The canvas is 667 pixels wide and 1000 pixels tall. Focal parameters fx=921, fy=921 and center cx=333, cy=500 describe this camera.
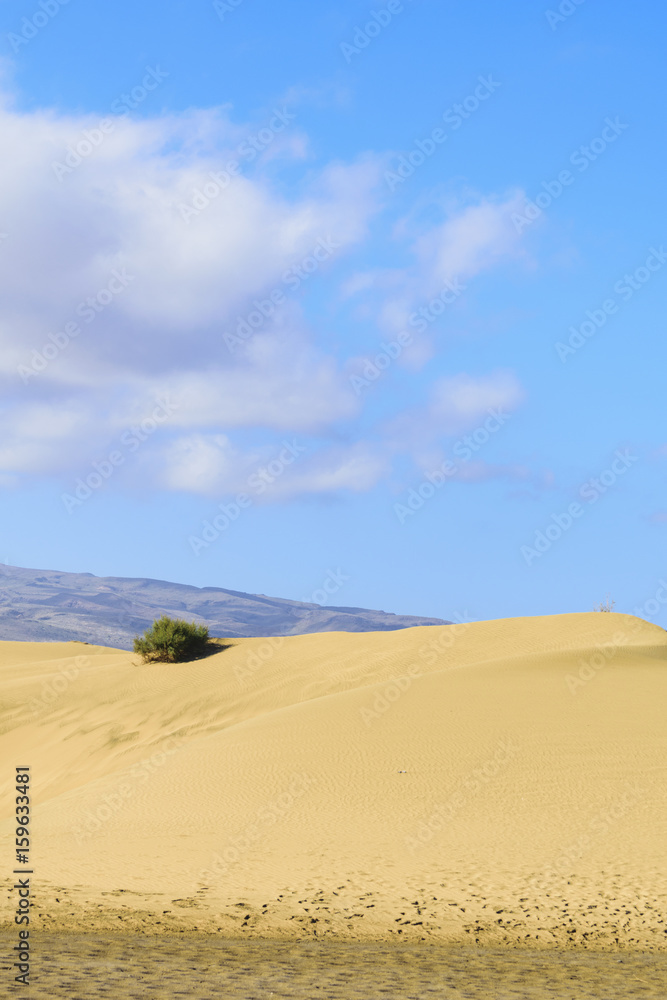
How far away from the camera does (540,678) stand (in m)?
21.7

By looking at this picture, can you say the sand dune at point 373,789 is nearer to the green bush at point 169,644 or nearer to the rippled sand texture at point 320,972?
the rippled sand texture at point 320,972

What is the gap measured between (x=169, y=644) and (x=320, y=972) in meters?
21.4

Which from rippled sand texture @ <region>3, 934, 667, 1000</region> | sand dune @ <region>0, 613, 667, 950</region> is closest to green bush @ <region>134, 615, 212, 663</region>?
sand dune @ <region>0, 613, 667, 950</region>

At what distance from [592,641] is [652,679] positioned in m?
4.16

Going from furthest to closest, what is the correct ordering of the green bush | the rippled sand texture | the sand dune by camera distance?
the green bush
the sand dune
the rippled sand texture

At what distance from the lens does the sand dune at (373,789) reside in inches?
406

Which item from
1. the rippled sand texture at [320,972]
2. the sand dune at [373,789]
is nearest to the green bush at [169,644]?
the sand dune at [373,789]

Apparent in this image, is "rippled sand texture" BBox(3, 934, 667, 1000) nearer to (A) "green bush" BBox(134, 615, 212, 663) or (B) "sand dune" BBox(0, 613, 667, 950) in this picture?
(B) "sand dune" BBox(0, 613, 667, 950)

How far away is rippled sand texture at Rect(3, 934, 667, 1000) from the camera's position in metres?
7.68

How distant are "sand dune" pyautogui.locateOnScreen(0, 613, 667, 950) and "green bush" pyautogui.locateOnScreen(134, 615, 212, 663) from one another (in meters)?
1.30

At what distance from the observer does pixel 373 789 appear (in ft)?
49.8

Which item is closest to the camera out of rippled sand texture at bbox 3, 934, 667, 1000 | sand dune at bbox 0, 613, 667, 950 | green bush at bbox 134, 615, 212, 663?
rippled sand texture at bbox 3, 934, 667, 1000

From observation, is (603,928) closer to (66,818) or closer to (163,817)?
(163,817)

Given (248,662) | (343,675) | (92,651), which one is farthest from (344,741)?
(92,651)
